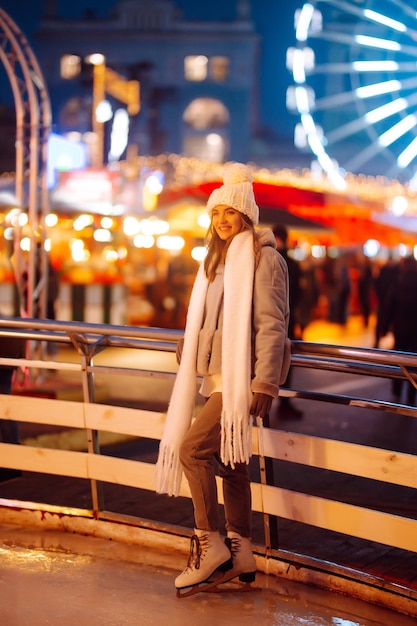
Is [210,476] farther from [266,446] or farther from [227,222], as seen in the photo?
[227,222]

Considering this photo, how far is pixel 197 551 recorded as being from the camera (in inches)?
173

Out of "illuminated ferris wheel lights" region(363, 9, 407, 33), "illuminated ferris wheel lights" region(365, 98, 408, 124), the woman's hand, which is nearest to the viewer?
the woman's hand

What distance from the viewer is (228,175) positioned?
174 inches

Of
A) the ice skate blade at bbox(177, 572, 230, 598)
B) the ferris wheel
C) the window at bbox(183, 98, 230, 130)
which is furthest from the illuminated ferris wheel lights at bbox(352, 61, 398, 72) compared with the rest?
the window at bbox(183, 98, 230, 130)

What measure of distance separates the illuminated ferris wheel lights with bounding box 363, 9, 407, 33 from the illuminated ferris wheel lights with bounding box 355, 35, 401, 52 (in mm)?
509

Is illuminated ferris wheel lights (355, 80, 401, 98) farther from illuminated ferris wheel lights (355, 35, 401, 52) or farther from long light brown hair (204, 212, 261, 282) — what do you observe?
long light brown hair (204, 212, 261, 282)

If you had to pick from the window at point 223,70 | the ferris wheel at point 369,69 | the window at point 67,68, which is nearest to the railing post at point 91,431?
the ferris wheel at point 369,69

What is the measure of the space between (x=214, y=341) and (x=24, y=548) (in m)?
1.60

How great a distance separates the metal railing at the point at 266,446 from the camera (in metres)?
4.25

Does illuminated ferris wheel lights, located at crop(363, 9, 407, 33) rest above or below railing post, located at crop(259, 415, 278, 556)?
above

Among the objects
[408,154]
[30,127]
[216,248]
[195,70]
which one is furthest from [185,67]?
[216,248]

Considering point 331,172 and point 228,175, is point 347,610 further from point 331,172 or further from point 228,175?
point 331,172

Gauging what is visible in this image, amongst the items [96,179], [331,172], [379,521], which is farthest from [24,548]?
[331,172]

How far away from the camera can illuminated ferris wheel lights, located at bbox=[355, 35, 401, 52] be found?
843 inches
